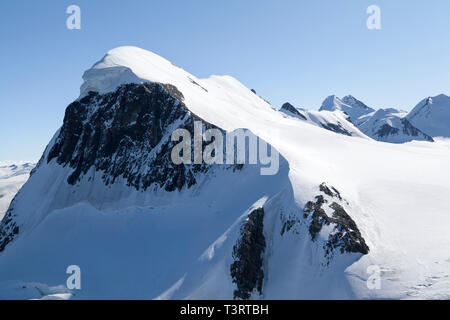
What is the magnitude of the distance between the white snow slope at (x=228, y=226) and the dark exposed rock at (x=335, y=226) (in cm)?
70

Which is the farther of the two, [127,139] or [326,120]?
[326,120]

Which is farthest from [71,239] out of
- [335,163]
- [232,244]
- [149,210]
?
[335,163]

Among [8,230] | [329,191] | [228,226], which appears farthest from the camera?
[8,230]

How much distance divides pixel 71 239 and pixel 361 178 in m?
37.6

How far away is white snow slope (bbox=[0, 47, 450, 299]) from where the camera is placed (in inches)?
1177

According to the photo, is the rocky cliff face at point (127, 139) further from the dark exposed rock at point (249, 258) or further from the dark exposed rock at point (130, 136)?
the dark exposed rock at point (249, 258)

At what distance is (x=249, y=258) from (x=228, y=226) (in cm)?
484

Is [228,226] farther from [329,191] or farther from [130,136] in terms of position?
[130,136]

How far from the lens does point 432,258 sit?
2912 centimetres

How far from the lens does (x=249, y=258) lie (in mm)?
32469

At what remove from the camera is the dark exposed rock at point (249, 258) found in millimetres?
31078

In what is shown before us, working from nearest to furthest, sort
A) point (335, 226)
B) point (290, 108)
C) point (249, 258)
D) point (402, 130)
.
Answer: point (335, 226) < point (249, 258) < point (290, 108) < point (402, 130)

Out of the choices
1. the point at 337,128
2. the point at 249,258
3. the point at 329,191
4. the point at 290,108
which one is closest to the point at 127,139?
the point at 249,258
